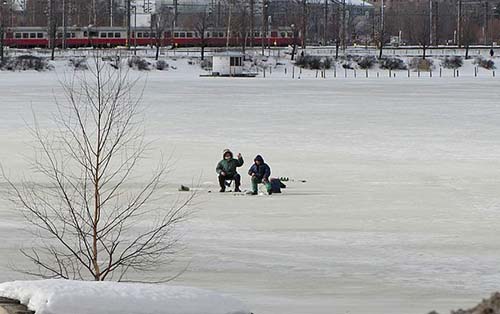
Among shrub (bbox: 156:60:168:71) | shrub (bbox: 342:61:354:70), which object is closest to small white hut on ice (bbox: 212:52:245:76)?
shrub (bbox: 156:60:168:71)

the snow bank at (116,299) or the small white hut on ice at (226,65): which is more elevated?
the small white hut on ice at (226,65)

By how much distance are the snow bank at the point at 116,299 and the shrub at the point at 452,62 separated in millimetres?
79806

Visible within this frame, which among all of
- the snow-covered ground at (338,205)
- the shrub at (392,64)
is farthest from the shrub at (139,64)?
the snow-covered ground at (338,205)

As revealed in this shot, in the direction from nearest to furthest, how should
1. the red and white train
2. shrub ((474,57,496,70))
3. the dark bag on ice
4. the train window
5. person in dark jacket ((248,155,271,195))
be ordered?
person in dark jacket ((248,155,271,195)) < the dark bag on ice < the train window < shrub ((474,57,496,70)) < the red and white train

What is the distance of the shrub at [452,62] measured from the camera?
8688cm

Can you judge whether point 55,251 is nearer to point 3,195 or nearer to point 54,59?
point 3,195

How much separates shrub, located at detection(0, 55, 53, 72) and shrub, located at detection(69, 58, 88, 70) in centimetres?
156

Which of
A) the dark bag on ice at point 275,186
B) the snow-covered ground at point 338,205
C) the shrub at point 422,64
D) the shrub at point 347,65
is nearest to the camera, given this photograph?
the snow-covered ground at point 338,205

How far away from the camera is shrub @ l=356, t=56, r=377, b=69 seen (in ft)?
292

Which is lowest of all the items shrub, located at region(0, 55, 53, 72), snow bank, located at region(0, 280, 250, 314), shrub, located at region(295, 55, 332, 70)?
snow bank, located at region(0, 280, 250, 314)

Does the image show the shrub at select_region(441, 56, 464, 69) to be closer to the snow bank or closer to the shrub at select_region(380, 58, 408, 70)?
the shrub at select_region(380, 58, 408, 70)

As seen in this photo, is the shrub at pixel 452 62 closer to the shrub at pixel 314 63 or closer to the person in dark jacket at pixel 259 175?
the shrub at pixel 314 63

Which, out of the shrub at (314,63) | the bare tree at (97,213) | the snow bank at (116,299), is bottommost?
the bare tree at (97,213)

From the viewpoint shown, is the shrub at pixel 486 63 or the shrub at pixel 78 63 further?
the shrub at pixel 486 63
